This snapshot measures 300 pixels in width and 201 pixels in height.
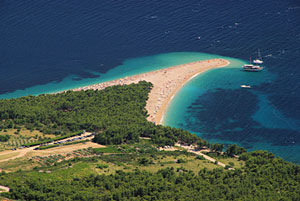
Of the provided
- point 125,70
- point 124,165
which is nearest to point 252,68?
point 125,70

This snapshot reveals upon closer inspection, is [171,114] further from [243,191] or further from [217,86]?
[243,191]

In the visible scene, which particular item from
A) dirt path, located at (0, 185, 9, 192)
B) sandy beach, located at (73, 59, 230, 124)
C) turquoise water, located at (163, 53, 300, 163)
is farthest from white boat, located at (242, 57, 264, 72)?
dirt path, located at (0, 185, 9, 192)

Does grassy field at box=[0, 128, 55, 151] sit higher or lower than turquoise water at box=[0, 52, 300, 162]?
lower

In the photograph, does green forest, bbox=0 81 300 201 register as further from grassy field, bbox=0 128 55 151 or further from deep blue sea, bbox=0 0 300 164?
deep blue sea, bbox=0 0 300 164

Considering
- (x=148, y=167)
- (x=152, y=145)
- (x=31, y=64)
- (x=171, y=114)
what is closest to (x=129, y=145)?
(x=152, y=145)

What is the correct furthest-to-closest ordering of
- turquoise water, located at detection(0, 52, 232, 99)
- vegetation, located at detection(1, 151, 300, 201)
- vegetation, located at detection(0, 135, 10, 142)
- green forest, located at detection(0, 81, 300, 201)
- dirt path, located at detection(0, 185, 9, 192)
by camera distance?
turquoise water, located at detection(0, 52, 232, 99)
vegetation, located at detection(0, 135, 10, 142)
green forest, located at detection(0, 81, 300, 201)
vegetation, located at detection(1, 151, 300, 201)
dirt path, located at detection(0, 185, 9, 192)

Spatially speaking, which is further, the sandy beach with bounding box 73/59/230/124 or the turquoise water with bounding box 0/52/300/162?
the sandy beach with bounding box 73/59/230/124

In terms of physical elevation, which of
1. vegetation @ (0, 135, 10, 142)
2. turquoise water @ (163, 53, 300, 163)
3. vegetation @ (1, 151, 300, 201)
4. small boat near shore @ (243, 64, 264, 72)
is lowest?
vegetation @ (1, 151, 300, 201)

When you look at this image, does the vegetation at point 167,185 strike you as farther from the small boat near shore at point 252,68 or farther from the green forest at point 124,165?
the small boat near shore at point 252,68
